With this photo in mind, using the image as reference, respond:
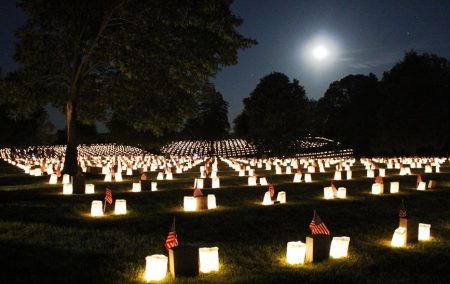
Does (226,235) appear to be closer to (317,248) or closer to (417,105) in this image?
(317,248)

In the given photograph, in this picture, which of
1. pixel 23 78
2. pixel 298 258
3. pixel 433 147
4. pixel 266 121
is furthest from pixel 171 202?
pixel 433 147

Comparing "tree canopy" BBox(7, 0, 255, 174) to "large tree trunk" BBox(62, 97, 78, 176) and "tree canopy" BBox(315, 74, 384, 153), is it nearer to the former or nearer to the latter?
"large tree trunk" BBox(62, 97, 78, 176)

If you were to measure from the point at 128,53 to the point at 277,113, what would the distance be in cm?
3256

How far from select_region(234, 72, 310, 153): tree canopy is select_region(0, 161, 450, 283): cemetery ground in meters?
34.8

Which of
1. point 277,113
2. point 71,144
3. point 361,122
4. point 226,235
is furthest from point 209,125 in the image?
point 226,235

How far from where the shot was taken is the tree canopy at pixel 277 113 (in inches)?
2162

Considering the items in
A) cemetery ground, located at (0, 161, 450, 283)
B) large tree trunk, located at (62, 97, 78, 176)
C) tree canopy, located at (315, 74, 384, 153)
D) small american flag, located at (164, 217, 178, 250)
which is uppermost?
tree canopy, located at (315, 74, 384, 153)

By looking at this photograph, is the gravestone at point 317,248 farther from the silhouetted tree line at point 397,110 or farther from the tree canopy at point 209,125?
the tree canopy at point 209,125

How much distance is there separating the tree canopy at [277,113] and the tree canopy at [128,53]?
26.9 metres

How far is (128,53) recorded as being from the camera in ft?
78.5

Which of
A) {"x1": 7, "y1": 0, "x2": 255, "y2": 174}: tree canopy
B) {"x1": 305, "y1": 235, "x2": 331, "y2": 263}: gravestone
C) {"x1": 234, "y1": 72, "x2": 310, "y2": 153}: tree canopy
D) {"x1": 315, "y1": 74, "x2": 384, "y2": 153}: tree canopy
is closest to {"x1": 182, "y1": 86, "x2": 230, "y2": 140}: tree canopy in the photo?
{"x1": 315, "y1": 74, "x2": 384, "y2": 153}: tree canopy

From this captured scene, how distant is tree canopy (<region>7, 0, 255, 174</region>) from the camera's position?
24.1m

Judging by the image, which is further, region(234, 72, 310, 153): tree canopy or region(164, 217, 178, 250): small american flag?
region(234, 72, 310, 153): tree canopy

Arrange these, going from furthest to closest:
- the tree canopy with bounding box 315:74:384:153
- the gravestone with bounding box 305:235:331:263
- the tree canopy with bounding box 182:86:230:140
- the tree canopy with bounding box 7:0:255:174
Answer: the tree canopy with bounding box 182:86:230:140 → the tree canopy with bounding box 315:74:384:153 → the tree canopy with bounding box 7:0:255:174 → the gravestone with bounding box 305:235:331:263
